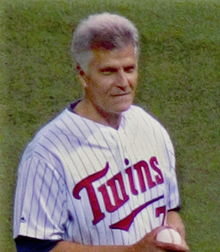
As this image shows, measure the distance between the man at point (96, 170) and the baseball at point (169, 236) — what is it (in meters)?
0.02

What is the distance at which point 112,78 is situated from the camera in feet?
11.9

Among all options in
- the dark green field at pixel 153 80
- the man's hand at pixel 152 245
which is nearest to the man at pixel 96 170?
the man's hand at pixel 152 245

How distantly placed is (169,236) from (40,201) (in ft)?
1.38

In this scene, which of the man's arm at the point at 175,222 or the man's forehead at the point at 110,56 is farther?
the man's arm at the point at 175,222

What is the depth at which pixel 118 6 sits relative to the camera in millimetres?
6125

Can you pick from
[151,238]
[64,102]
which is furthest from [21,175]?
[64,102]

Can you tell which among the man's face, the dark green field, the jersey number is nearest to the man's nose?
the man's face

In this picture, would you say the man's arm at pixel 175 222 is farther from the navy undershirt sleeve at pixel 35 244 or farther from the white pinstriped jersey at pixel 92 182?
the navy undershirt sleeve at pixel 35 244

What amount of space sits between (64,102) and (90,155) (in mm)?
2386

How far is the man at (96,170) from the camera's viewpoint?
3.55 metres

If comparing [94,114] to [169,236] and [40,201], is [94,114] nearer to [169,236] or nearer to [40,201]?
[40,201]

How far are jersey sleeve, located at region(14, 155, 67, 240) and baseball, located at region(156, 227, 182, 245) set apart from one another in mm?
303

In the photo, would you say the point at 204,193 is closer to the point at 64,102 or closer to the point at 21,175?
the point at 64,102

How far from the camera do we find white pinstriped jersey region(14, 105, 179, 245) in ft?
11.6
